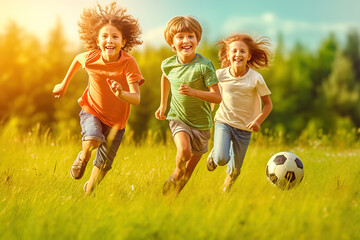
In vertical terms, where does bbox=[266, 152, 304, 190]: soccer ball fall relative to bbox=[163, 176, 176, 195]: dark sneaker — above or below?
below

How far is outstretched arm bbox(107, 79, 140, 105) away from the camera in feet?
14.4

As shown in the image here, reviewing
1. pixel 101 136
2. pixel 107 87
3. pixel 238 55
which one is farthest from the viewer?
pixel 238 55

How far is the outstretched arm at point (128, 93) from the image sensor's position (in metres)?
4.40

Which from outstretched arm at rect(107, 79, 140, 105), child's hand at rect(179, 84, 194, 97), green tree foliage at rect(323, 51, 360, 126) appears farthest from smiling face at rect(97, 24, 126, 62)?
green tree foliage at rect(323, 51, 360, 126)

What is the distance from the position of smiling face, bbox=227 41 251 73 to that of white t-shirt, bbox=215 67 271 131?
0.42 feet

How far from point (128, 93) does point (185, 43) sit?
0.93m

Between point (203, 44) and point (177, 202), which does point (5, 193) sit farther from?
point (203, 44)

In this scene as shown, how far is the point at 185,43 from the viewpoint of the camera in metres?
5.02

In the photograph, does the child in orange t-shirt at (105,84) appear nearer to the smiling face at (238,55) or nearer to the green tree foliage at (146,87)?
the smiling face at (238,55)

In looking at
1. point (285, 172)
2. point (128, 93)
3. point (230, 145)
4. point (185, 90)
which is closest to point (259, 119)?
point (230, 145)

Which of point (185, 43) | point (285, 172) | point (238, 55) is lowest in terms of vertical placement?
point (285, 172)

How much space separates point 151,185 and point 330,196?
1.99 metres

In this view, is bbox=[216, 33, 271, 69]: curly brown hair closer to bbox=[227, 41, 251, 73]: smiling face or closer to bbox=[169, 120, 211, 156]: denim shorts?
bbox=[227, 41, 251, 73]: smiling face

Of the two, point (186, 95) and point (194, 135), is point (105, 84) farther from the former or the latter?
point (194, 135)
